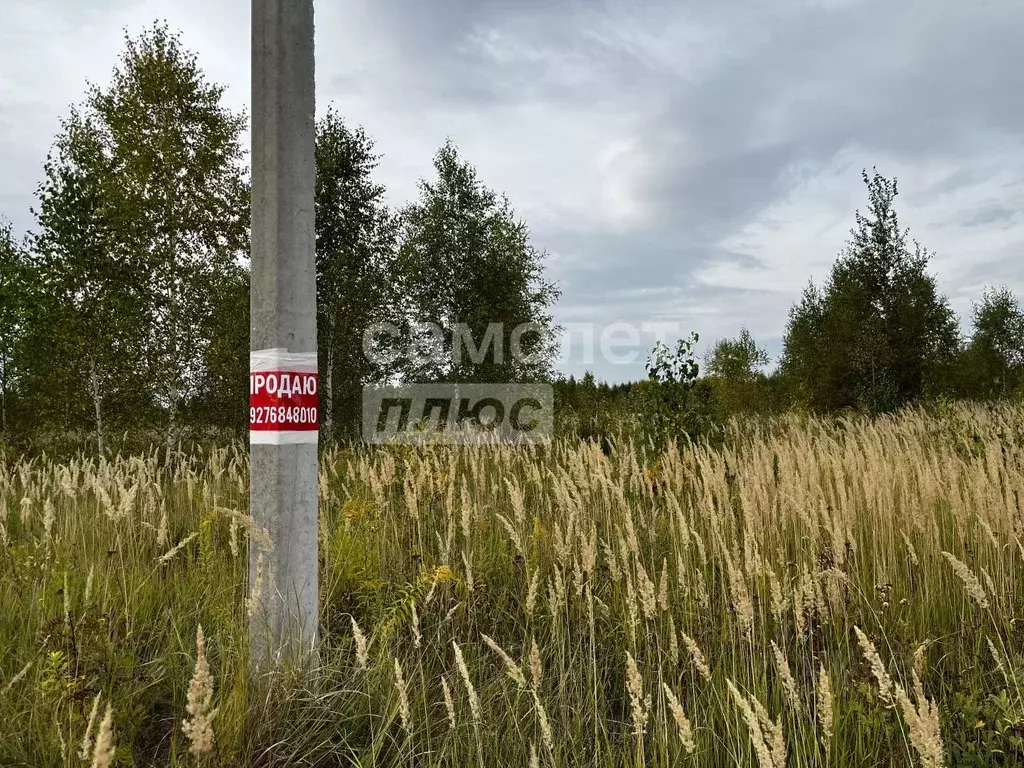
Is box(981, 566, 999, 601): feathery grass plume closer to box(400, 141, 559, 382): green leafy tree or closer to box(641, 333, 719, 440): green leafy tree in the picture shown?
box(641, 333, 719, 440): green leafy tree

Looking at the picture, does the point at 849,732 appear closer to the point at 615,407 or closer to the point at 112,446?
the point at 112,446

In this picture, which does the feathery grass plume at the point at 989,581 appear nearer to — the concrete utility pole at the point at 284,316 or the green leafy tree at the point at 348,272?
the concrete utility pole at the point at 284,316

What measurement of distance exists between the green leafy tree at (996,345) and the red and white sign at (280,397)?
39594 mm

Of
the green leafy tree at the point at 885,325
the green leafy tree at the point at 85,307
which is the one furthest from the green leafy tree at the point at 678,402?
the green leafy tree at the point at 885,325

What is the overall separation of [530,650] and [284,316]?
1.73 metres

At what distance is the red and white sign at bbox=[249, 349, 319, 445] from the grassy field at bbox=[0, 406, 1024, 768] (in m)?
0.47

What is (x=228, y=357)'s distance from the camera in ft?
41.7

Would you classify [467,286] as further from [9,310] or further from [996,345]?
[996,345]

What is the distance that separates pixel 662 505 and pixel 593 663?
3.07 metres

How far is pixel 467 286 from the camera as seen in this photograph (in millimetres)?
21203

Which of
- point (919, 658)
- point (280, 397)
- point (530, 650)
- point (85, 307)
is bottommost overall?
point (530, 650)

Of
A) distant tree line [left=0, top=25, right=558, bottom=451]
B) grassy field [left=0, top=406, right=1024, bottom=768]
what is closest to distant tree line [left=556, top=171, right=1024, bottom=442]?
distant tree line [left=0, top=25, right=558, bottom=451]

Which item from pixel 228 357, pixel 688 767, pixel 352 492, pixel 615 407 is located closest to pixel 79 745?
pixel 688 767

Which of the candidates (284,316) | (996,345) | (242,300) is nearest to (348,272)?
(242,300)
